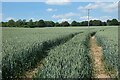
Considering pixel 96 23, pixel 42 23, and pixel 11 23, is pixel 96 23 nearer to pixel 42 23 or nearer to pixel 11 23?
pixel 42 23

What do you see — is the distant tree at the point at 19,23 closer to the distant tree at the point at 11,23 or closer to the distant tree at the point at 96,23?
the distant tree at the point at 11,23

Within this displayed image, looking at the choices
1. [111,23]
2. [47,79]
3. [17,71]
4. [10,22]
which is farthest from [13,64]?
[111,23]

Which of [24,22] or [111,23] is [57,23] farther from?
[111,23]

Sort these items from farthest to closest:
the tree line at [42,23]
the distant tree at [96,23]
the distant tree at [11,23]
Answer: the distant tree at [96,23], the tree line at [42,23], the distant tree at [11,23]

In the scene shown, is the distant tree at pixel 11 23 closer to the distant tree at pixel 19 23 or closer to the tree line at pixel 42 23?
the tree line at pixel 42 23

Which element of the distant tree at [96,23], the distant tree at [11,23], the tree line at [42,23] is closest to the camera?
the distant tree at [11,23]

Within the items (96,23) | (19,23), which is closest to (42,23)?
(19,23)

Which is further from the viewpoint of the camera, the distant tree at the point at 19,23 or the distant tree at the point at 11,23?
the distant tree at the point at 19,23

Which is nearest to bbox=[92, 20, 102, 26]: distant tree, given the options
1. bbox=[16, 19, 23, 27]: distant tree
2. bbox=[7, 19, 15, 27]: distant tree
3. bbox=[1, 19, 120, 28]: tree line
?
bbox=[1, 19, 120, 28]: tree line

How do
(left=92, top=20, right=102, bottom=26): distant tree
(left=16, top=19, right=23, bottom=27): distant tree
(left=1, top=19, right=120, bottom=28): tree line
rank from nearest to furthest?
(left=1, top=19, right=120, bottom=28): tree line → (left=16, top=19, right=23, bottom=27): distant tree → (left=92, top=20, right=102, bottom=26): distant tree

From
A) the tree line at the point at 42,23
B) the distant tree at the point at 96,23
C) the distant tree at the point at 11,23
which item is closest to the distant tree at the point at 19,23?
the tree line at the point at 42,23

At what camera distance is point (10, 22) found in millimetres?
73812

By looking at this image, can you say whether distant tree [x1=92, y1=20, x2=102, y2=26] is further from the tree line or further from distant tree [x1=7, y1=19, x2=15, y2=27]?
distant tree [x1=7, y1=19, x2=15, y2=27]

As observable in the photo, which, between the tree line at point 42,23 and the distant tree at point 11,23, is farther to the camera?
the tree line at point 42,23
